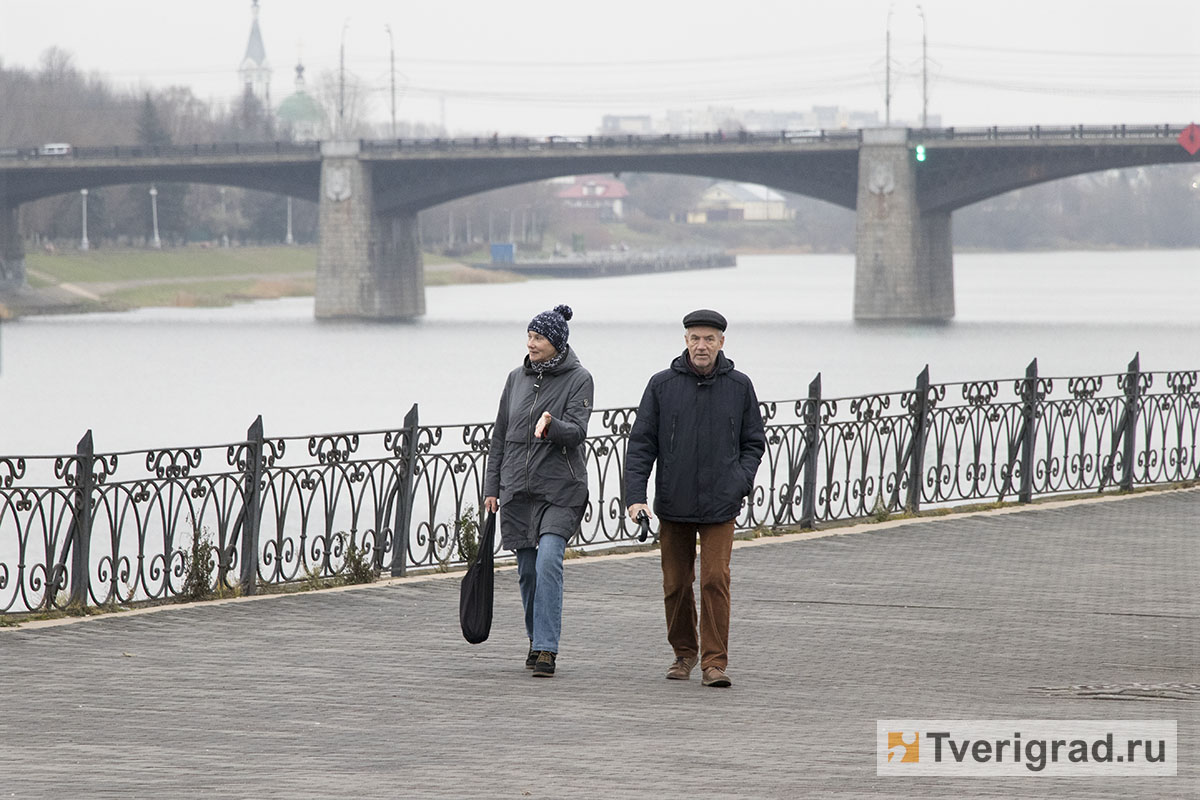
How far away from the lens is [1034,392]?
1403cm

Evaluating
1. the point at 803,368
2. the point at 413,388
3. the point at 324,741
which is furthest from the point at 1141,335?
the point at 324,741

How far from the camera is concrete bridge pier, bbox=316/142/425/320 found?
68812 millimetres

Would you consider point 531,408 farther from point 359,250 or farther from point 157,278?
point 157,278

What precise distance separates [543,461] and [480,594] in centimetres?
67

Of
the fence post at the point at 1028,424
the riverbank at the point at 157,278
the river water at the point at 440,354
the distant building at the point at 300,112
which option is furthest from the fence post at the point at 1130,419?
the distant building at the point at 300,112

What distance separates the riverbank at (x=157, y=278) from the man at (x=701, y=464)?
213ft

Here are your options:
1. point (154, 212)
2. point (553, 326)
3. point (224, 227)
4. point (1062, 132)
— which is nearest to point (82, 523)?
point (553, 326)

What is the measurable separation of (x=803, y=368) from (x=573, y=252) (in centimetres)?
9406

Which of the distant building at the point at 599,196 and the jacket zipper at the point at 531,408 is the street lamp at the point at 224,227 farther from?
the jacket zipper at the point at 531,408

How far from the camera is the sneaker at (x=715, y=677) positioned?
24.6 ft

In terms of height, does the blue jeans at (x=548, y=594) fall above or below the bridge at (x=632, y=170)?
below

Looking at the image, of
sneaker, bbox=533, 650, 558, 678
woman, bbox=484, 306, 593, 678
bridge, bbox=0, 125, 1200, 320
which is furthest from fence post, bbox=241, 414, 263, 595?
bridge, bbox=0, 125, 1200, 320

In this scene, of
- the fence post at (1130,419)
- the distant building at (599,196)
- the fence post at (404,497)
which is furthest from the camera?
the distant building at (599,196)

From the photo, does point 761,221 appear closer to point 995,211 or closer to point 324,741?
point 995,211
